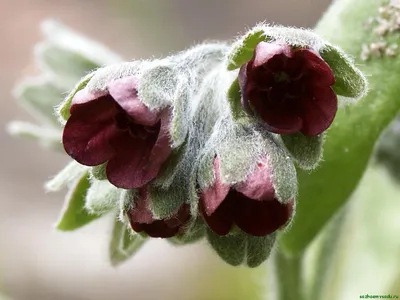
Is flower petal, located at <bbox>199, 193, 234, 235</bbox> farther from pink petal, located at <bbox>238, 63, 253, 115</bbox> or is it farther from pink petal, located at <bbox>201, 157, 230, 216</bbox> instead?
pink petal, located at <bbox>238, 63, 253, 115</bbox>

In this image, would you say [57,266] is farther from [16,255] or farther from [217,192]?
[217,192]

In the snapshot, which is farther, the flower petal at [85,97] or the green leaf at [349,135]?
the green leaf at [349,135]

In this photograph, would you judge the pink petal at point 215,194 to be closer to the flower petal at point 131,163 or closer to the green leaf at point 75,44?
the flower petal at point 131,163

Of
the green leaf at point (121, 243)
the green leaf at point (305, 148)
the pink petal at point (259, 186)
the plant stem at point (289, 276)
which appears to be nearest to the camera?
the pink petal at point (259, 186)

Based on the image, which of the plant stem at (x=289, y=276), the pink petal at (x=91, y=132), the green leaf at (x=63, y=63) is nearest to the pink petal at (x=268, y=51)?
the pink petal at (x=91, y=132)

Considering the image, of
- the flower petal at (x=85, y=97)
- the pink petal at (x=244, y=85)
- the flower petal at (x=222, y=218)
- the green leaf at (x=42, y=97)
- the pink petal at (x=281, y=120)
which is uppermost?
the green leaf at (x=42, y=97)

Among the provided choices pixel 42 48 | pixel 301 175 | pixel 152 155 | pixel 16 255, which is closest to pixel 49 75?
pixel 42 48

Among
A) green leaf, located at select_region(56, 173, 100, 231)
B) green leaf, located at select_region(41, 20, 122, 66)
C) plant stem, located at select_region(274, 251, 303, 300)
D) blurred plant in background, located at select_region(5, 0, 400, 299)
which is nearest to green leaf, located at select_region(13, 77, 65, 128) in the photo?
blurred plant in background, located at select_region(5, 0, 400, 299)
